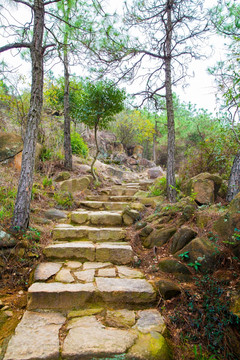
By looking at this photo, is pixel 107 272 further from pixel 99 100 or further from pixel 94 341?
pixel 99 100

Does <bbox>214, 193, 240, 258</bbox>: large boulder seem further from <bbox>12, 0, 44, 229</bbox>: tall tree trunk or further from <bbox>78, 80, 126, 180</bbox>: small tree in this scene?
<bbox>78, 80, 126, 180</bbox>: small tree

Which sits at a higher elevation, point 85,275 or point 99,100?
point 99,100

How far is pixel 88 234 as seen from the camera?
3182 millimetres

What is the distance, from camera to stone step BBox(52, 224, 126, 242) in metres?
3.11

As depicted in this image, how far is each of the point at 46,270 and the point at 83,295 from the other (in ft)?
2.10

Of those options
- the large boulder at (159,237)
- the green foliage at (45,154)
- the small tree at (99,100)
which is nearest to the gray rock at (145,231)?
the large boulder at (159,237)

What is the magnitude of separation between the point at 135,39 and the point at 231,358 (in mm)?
5511

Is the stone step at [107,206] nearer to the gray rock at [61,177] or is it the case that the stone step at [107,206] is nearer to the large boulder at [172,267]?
the gray rock at [61,177]

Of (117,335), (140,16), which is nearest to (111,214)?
(117,335)

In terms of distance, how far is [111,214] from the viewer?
3691 mm

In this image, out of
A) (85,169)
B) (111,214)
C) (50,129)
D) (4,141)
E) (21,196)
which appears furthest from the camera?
(85,169)

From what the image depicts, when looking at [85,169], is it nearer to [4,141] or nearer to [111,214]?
[4,141]

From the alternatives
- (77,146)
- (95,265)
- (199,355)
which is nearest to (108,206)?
(95,265)

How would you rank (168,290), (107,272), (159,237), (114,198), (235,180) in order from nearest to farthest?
(168,290)
(107,272)
(159,237)
(235,180)
(114,198)
